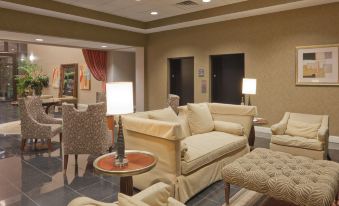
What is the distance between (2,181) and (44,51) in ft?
35.4

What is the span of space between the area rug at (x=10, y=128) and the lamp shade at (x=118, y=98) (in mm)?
5200

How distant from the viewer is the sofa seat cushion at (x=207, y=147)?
113 inches

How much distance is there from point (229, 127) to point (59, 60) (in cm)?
1011

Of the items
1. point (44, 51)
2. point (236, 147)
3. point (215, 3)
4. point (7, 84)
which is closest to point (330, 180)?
point (236, 147)

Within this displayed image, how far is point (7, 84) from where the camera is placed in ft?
44.4

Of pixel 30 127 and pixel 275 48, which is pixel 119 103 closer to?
pixel 30 127

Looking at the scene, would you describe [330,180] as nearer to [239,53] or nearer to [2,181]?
[2,181]

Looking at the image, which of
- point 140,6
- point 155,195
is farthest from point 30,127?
point 155,195

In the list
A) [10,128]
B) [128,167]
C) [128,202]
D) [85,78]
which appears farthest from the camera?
[85,78]

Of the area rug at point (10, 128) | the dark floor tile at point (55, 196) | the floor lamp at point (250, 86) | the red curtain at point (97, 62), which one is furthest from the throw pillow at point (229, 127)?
the red curtain at point (97, 62)

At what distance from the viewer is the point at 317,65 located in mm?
Result: 5301

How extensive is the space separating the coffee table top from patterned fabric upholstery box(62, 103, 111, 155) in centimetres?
138

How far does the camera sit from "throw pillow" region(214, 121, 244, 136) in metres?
4.02

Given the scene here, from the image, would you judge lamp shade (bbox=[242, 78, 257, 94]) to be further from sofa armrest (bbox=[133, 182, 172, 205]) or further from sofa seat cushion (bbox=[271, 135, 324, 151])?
sofa armrest (bbox=[133, 182, 172, 205])
